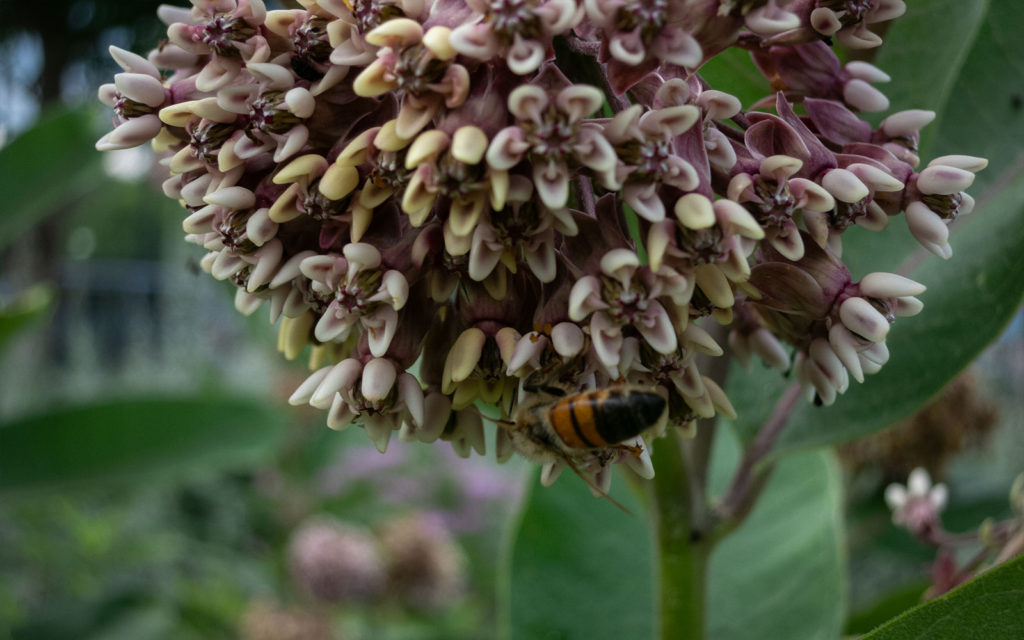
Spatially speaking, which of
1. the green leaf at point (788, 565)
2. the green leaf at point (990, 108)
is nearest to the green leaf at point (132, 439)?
the green leaf at point (788, 565)

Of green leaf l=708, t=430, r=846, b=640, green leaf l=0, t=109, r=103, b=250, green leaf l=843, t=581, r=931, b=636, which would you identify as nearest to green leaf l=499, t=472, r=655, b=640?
green leaf l=708, t=430, r=846, b=640

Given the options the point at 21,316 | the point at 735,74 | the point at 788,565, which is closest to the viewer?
the point at 735,74

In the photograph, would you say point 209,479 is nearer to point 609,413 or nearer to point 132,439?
point 132,439

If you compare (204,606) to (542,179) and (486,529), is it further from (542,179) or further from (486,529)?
(542,179)

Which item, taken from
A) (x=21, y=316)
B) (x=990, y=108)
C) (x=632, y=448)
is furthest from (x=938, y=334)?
(x=21, y=316)

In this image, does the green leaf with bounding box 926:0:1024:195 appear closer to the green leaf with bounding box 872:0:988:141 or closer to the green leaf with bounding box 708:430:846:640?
the green leaf with bounding box 872:0:988:141
